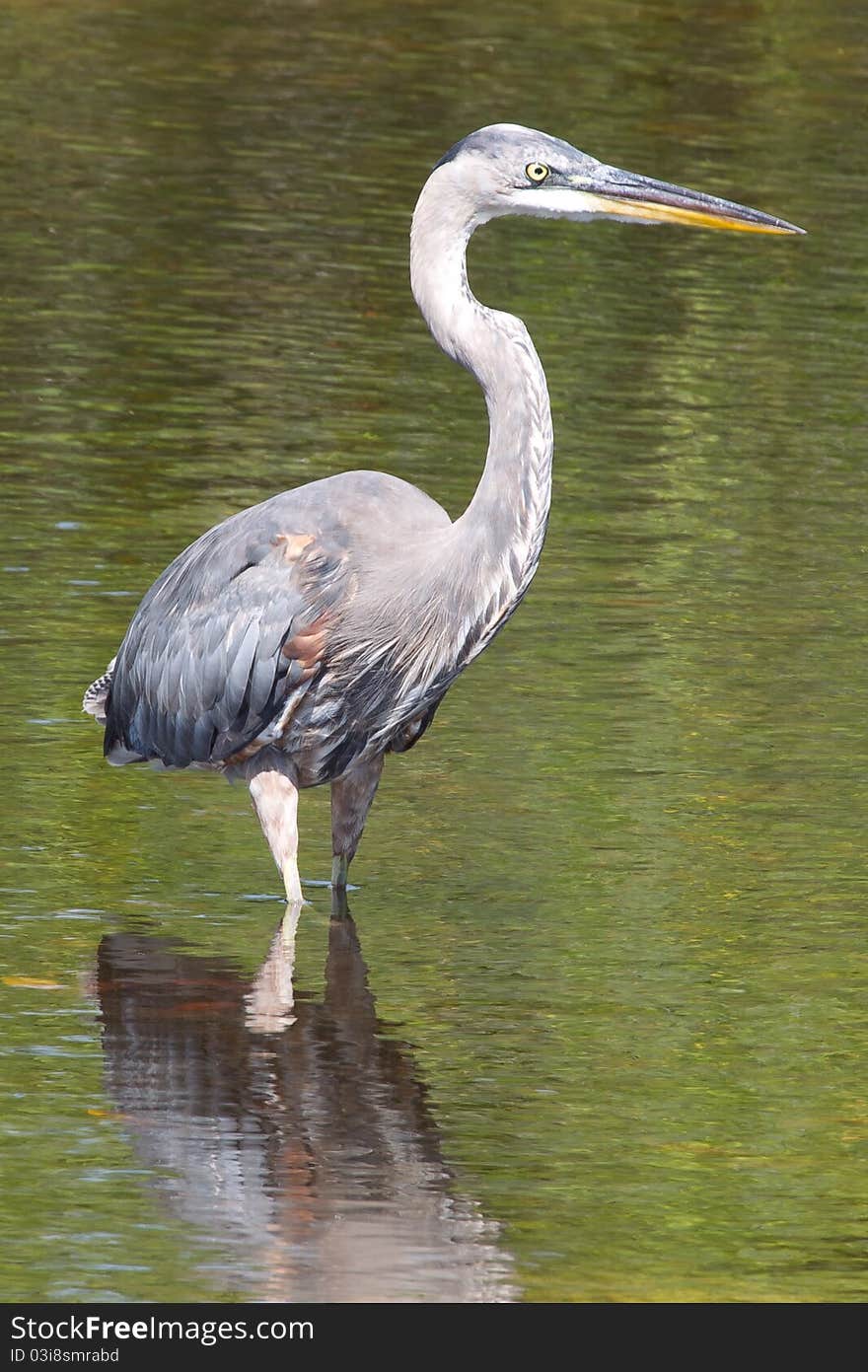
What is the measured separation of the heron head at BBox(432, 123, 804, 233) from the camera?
25.6ft

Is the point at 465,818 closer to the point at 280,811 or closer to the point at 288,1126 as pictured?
the point at 280,811

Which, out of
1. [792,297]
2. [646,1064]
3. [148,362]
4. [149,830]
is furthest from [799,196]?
[646,1064]

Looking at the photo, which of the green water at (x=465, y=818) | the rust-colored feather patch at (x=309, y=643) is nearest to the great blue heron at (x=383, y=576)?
the rust-colored feather patch at (x=309, y=643)

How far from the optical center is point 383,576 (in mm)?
7961

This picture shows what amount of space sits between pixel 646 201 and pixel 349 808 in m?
1.96

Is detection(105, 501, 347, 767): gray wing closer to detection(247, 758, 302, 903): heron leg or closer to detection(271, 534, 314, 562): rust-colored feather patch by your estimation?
detection(271, 534, 314, 562): rust-colored feather patch

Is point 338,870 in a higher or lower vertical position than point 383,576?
lower

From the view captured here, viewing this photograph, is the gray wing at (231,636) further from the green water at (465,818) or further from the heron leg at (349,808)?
the green water at (465,818)

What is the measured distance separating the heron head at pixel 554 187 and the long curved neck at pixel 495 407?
9 centimetres

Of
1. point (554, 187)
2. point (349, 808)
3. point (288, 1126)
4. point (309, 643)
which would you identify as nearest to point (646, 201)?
point (554, 187)

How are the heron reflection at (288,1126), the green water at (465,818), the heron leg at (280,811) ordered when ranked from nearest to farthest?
the heron reflection at (288,1126), the green water at (465,818), the heron leg at (280,811)

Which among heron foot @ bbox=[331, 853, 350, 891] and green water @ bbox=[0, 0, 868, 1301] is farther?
heron foot @ bbox=[331, 853, 350, 891]

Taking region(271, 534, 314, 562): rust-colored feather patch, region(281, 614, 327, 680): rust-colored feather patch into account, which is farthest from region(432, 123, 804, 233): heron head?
region(281, 614, 327, 680): rust-colored feather patch

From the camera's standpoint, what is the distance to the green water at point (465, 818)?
6.45 m
